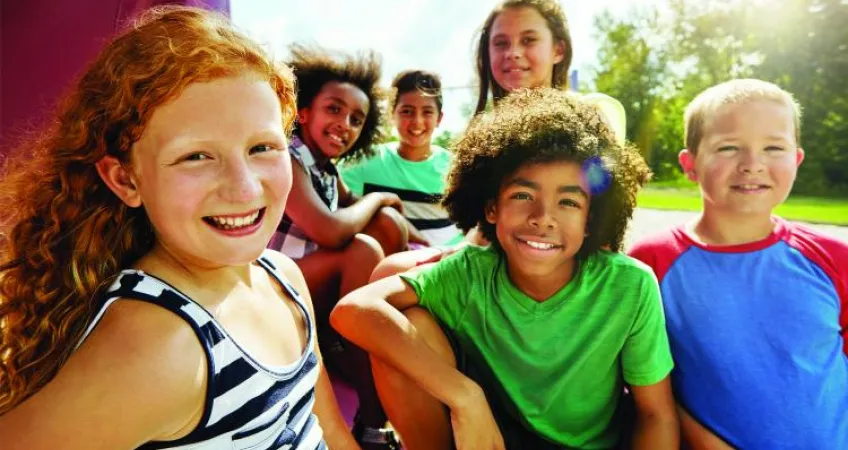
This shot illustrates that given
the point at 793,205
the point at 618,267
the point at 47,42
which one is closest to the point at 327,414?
the point at 618,267

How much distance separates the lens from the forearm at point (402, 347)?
137 cm

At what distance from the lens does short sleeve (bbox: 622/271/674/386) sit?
56.6 inches

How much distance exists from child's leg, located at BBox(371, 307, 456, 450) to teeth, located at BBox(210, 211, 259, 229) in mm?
580

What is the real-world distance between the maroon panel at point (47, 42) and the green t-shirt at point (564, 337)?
990mm

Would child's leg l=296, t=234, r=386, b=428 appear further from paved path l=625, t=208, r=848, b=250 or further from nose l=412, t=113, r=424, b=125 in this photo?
paved path l=625, t=208, r=848, b=250

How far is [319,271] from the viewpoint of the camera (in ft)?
6.86

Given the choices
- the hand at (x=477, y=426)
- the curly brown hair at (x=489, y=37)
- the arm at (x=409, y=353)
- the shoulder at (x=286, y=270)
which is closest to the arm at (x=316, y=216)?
the arm at (x=409, y=353)

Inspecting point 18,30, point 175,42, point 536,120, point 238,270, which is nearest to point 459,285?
point 536,120

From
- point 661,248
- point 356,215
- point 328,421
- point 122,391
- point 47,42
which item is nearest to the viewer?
point 122,391

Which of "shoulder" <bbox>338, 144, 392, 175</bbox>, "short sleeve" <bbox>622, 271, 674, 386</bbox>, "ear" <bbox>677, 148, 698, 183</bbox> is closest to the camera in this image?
"short sleeve" <bbox>622, 271, 674, 386</bbox>

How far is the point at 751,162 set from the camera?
1.59 m

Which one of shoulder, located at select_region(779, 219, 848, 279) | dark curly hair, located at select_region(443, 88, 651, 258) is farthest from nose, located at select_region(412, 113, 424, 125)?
shoulder, located at select_region(779, 219, 848, 279)

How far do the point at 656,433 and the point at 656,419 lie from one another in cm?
3

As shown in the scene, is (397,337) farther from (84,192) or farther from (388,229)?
(388,229)
